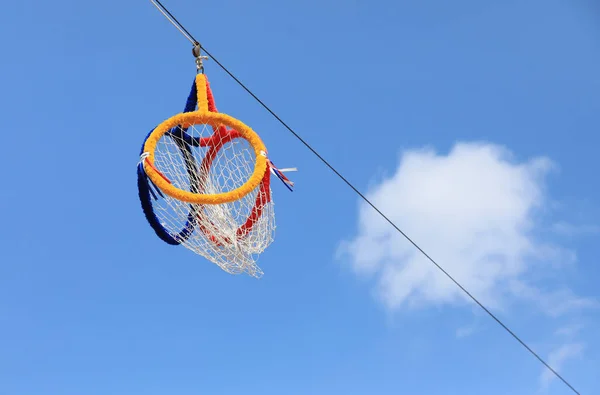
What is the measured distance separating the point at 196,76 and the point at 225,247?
2.23 meters

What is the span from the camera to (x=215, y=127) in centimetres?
811

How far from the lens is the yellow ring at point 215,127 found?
7.26 metres

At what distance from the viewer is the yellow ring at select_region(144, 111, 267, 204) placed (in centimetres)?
726

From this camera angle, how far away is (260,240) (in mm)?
7973

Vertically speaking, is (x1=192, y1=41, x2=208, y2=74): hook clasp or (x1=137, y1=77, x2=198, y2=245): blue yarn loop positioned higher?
(x1=192, y1=41, x2=208, y2=74): hook clasp

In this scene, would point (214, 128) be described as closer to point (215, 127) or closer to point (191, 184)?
point (215, 127)

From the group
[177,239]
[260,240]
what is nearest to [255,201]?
[260,240]

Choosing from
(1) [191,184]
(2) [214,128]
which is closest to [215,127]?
(2) [214,128]

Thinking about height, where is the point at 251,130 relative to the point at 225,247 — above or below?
above

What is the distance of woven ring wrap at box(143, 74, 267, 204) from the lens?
23.8 ft

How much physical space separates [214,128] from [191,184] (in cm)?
77

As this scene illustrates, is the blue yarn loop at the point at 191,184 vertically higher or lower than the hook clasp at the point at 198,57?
lower

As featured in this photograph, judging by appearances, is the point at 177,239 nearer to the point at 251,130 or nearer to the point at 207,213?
the point at 207,213

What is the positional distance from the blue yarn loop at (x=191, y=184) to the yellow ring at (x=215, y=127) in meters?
0.12
